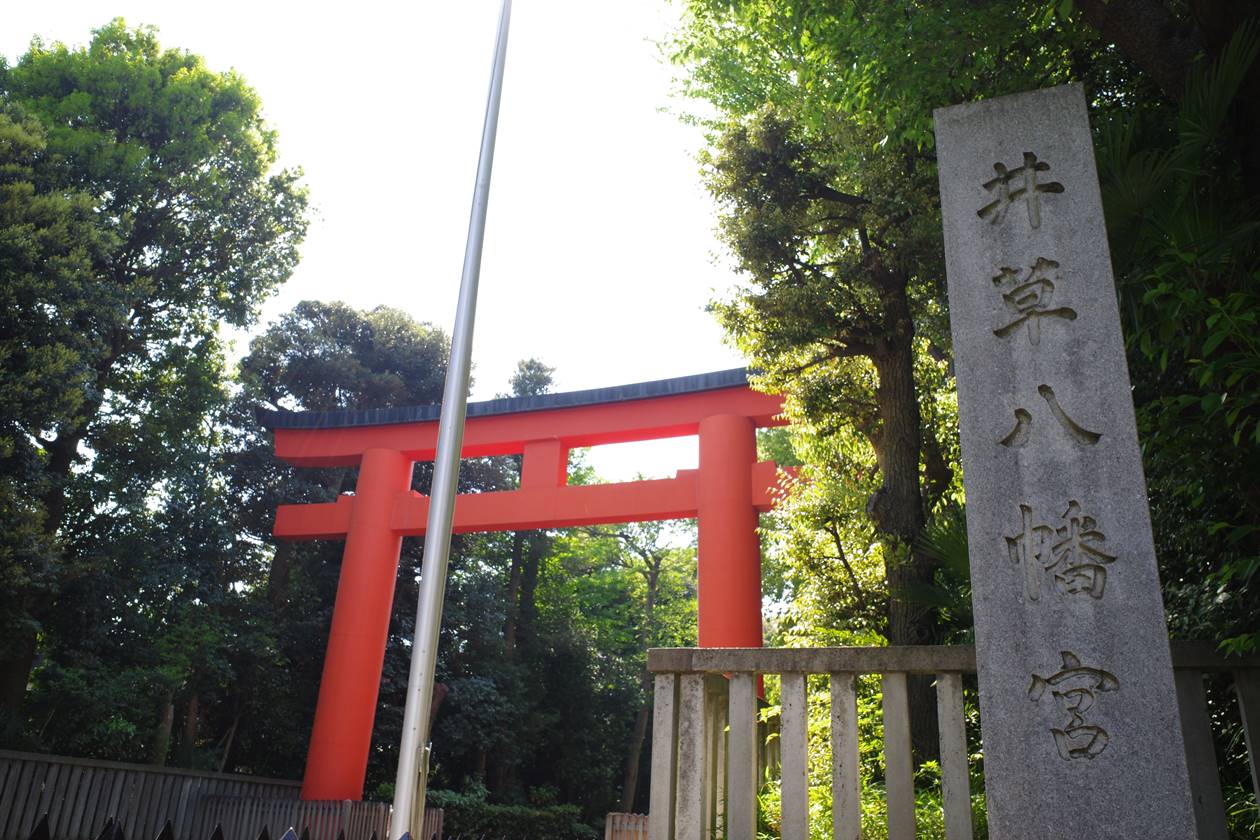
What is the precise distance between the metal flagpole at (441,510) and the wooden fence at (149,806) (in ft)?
17.7

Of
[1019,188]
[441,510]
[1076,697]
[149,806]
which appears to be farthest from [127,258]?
[1076,697]

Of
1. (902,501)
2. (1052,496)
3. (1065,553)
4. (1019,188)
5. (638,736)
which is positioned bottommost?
(638,736)

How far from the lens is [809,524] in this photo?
703 centimetres

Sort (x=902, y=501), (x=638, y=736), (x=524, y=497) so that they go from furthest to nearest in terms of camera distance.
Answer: (x=638, y=736) → (x=524, y=497) → (x=902, y=501)

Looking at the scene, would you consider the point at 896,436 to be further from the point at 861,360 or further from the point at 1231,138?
the point at 1231,138

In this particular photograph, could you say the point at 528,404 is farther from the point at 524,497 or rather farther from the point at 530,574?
the point at 530,574

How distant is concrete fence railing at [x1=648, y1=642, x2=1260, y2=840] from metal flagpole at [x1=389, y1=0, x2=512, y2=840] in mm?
963

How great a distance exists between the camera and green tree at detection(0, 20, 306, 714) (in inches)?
408

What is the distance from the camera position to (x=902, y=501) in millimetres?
5941

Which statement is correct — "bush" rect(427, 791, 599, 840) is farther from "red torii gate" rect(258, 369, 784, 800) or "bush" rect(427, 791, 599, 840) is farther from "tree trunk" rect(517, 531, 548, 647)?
"tree trunk" rect(517, 531, 548, 647)

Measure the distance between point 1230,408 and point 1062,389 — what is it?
1.67ft

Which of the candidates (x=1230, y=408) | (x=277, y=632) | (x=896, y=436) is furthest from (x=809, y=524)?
(x=277, y=632)

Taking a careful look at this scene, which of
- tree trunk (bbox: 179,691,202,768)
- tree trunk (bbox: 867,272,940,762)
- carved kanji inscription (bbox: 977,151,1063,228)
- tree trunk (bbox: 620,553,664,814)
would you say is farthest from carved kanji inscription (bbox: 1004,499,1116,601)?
tree trunk (bbox: 620,553,664,814)

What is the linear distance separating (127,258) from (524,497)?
284 inches
